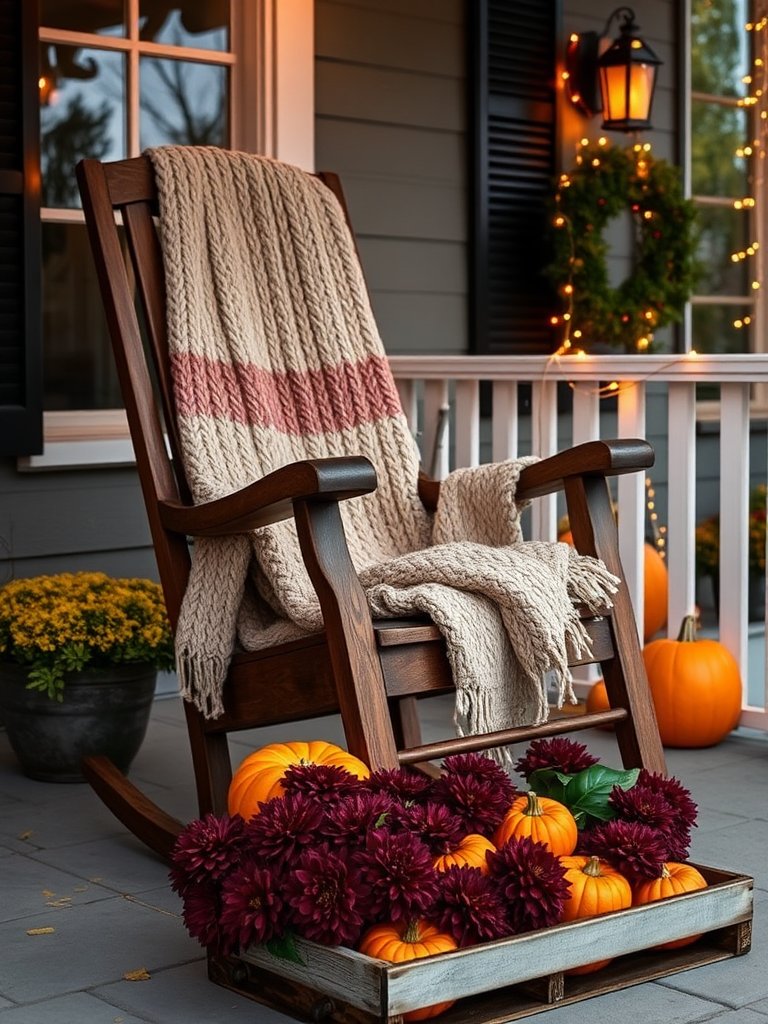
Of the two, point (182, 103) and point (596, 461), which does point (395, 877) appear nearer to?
point (596, 461)

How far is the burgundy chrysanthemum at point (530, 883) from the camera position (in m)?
1.83

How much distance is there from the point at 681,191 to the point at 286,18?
155 centimetres

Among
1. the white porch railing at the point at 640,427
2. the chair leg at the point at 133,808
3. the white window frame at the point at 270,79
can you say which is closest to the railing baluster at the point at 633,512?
the white porch railing at the point at 640,427

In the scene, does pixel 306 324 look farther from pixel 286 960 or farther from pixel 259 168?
pixel 286 960

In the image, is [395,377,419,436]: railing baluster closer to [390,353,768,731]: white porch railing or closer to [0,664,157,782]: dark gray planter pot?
[390,353,768,731]: white porch railing

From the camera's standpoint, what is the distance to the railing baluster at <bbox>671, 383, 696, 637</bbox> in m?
3.41

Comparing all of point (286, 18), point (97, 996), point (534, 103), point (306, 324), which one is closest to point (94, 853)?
point (97, 996)

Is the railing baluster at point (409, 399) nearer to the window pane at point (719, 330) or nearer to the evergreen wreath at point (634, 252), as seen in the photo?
the evergreen wreath at point (634, 252)

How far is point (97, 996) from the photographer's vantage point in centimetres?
194

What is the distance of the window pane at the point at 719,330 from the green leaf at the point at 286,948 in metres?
4.01

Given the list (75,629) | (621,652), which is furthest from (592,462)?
(75,629)

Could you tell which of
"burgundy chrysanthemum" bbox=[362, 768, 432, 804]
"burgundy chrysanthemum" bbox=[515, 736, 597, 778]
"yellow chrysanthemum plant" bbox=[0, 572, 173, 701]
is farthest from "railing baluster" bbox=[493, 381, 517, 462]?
"burgundy chrysanthemum" bbox=[362, 768, 432, 804]

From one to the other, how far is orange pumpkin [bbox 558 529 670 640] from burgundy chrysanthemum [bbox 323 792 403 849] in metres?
2.44

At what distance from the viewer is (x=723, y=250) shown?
5.78 metres
